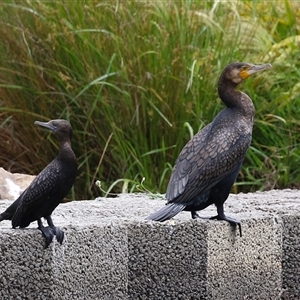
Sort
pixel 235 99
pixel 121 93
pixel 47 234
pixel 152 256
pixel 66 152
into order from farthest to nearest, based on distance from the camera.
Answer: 1. pixel 121 93
2. pixel 235 99
3. pixel 152 256
4. pixel 66 152
5. pixel 47 234

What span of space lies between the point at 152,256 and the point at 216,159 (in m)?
0.48

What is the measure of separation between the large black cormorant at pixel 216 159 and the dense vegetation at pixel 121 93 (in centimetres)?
190

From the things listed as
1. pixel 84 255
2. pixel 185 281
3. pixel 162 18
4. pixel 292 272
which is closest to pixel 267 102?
pixel 162 18

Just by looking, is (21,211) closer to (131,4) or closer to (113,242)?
(113,242)

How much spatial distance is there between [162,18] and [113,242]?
3.09m

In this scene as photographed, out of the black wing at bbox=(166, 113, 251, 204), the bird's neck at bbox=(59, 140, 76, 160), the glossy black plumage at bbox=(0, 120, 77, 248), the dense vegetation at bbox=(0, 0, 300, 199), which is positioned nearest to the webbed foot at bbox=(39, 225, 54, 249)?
the glossy black plumage at bbox=(0, 120, 77, 248)

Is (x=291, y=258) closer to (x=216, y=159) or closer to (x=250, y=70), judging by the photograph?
(x=216, y=159)

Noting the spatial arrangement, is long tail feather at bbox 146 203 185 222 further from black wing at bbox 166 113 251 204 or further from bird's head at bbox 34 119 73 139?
bird's head at bbox 34 119 73 139

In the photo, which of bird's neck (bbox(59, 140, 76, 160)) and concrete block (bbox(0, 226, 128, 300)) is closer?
concrete block (bbox(0, 226, 128, 300))

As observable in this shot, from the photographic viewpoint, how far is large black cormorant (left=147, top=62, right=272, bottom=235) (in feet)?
12.8

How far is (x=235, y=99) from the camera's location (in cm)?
409

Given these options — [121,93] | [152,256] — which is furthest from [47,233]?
[121,93]

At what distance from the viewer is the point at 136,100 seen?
20.5 ft

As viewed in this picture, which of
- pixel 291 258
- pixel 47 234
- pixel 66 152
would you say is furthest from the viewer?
pixel 291 258
